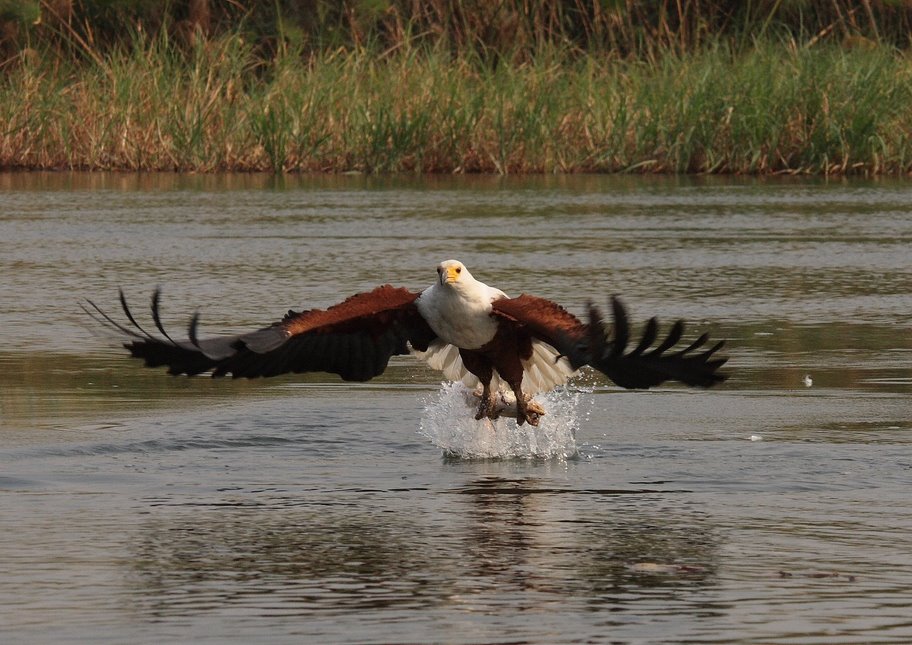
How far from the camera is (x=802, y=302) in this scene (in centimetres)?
1160

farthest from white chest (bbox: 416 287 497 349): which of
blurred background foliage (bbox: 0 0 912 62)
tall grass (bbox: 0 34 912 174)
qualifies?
blurred background foliage (bbox: 0 0 912 62)

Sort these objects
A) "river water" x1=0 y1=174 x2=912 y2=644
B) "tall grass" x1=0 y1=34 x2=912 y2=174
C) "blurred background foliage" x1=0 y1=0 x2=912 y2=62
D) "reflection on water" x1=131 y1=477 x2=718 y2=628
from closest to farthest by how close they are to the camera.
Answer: "river water" x1=0 y1=174 x2=912 y2=644
"reflection on water" x1=131 y1=477 x2=718 y2=628
"tall grass" x1=0 y1=34 x2=912 y2=174
"blurred background foliage" x1=0 y1=0 x2=912 y2=62

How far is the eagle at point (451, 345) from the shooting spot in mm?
6809

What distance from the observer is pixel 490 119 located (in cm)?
2159

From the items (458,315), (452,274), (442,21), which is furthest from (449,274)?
(442,21)

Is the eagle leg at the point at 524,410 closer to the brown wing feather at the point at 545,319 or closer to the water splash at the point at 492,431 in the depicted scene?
the water splash at the point at 492,431

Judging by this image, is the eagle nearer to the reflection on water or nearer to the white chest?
the white chest

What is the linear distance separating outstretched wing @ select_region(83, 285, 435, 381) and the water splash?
0.29 metres

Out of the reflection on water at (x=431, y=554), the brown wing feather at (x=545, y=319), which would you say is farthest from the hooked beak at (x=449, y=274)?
the reflection on water at (x=431, y=554)

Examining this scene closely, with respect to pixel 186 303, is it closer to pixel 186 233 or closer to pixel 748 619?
pixel 186 233

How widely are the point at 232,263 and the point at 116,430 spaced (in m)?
5.97

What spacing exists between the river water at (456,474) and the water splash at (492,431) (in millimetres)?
17

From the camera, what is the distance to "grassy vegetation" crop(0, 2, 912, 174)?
825 inches

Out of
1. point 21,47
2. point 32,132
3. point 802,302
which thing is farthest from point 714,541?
point 21,47
